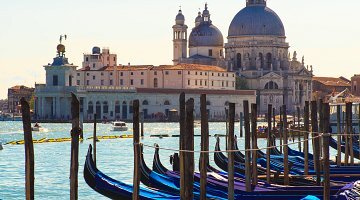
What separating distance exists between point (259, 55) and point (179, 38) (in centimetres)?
920

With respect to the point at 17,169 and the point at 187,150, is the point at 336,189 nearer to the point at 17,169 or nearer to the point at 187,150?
the point at 187,150

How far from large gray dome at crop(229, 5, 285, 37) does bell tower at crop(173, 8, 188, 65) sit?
748cm

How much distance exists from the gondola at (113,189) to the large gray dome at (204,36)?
77580 millimetres

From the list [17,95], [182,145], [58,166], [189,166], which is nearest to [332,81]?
[17,95]

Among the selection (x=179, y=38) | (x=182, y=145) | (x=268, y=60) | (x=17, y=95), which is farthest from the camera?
(x=17, y=95)

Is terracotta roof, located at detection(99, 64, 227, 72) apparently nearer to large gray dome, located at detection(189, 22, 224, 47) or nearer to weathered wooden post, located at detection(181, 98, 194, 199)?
large gray dome, located at detection(189, 22, 224, 47)

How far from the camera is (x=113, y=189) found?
51.7 feet

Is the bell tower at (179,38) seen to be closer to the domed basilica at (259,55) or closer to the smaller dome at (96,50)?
the domed basilica at (259,55)

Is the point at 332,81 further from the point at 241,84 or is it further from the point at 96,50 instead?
the point at 96,50

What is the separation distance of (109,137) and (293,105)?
44311 millimetres

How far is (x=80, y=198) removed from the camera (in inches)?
811

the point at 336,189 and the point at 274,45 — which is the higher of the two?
the point at 274,45

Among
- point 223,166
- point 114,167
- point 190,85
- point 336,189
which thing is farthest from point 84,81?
point 336,189

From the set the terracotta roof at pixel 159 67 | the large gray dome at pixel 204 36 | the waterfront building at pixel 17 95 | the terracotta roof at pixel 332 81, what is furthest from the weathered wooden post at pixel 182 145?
the terracotta roof at pixel 332 81
